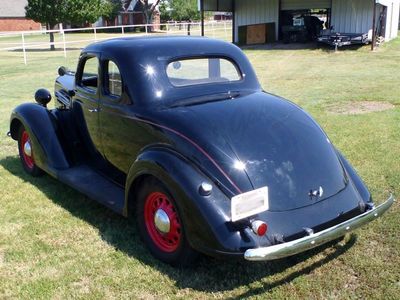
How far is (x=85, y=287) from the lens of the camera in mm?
3521

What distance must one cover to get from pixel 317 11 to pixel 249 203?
2605 cm

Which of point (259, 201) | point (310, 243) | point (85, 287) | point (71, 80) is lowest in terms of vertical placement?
point (85, 287)

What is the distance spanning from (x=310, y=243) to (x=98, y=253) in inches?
71.5

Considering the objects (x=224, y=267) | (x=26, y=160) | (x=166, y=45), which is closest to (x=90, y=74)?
(x=166, y=45)

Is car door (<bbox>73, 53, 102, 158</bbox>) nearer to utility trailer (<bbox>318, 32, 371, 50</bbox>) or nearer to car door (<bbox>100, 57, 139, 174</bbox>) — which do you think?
car door (<bbox>100, 57, 139, 174</bbox>)

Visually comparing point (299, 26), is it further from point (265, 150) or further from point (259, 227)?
point (259, 227)

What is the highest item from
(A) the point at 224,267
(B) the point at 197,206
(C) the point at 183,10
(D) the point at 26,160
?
(C) the point at 183,10

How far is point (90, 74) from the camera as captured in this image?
17.0 feet

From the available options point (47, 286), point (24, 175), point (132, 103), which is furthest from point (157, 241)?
point (24, 175)

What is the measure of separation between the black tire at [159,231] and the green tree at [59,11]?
27771 mm

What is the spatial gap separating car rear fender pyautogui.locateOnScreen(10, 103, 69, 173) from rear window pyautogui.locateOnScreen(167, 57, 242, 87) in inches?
66.6

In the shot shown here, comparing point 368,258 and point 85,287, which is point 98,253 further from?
point 368,258

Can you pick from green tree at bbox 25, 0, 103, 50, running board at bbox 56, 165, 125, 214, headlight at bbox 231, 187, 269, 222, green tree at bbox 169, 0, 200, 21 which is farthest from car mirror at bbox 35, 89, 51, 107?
green tree at bbox 169, 0, 200, 21

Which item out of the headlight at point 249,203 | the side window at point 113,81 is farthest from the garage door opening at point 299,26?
the headlight at point 249,203
